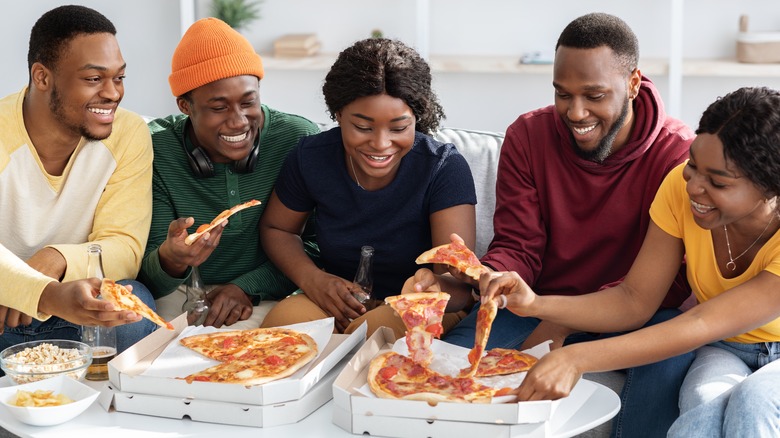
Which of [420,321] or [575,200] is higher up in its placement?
[575,200]

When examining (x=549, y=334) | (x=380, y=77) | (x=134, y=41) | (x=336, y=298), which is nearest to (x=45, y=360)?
(x=336, y=298)

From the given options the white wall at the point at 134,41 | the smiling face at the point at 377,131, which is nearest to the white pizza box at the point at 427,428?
the smiling face at the point at 377,131

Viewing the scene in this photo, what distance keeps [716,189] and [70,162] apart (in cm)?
182

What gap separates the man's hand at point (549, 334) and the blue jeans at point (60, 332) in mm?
1057

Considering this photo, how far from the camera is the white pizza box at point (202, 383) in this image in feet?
6.69

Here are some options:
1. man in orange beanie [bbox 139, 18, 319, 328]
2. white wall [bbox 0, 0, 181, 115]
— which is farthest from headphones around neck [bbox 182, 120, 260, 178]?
white wall [bbox 0, 0, 181, 115]

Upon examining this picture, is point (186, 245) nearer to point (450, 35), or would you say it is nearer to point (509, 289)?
point (509, 289)

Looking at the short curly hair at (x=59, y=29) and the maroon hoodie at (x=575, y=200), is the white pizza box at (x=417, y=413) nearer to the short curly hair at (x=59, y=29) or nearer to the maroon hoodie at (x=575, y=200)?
the maroon hoodie at (x=575, y=200)

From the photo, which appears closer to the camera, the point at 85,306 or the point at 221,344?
the point at 85,306

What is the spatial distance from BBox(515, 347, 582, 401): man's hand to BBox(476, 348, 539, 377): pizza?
0.39 ft

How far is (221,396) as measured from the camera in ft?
6.75

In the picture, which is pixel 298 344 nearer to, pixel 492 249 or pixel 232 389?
pixel 232 389

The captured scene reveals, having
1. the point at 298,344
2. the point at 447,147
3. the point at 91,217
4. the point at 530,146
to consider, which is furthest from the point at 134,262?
the point at 530,146

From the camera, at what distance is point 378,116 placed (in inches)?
104
